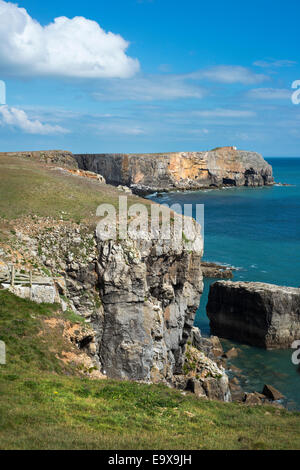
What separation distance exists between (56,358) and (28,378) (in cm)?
389

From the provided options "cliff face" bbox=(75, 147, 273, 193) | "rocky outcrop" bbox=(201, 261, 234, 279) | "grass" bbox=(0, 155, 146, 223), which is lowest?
"rocky outcrop" bbox=(201, 261, 234, 279)

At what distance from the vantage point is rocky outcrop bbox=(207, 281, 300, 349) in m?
50.9

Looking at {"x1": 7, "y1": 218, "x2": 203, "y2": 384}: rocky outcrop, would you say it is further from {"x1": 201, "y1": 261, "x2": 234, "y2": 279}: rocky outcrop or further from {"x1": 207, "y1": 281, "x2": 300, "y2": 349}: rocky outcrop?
{"x1": 201, "y1": 261, "x2": 234, "y2": 279}: rocky outcrop

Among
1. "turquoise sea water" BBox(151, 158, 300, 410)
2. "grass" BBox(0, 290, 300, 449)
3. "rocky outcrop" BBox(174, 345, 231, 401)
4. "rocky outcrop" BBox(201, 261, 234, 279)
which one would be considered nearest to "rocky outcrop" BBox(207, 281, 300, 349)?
"turquoise sea water" BBox(151, 158, 300, 410)

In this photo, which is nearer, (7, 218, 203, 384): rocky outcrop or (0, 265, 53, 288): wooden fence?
(0, 265, 53, 288): wooden fence

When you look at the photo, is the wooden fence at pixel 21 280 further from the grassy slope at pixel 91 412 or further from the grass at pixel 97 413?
the grass at pixel 97 413

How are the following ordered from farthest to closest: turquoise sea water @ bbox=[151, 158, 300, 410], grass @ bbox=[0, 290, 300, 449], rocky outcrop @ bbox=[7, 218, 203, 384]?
1. turquoise sea water @ bbox=[151, 158, 300, 410]
2. rocky outcrop @ bbox=[7, 218, 203, 384]
3. grass @ bbox=[0, 290, 300, 449]

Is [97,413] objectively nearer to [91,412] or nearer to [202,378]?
[91,412]

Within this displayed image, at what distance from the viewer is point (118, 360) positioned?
1329 inches

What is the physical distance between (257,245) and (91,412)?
263 ft

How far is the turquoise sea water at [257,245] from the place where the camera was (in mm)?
44750

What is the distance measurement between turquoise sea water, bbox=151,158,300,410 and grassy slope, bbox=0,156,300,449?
21.1 m
